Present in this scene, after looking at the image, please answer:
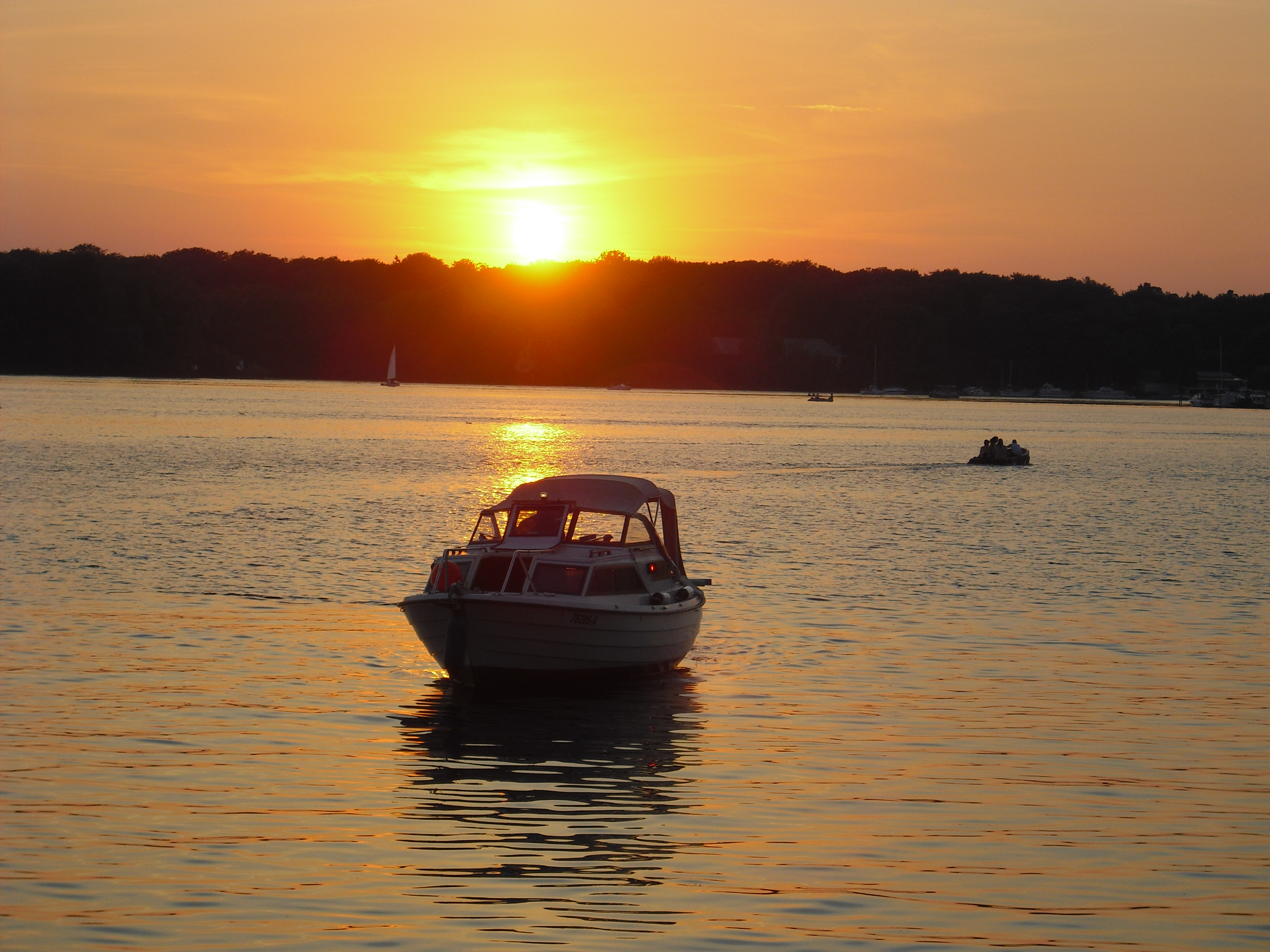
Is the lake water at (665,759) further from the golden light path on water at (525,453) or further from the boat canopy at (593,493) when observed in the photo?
the golden light path on water at (525,453)

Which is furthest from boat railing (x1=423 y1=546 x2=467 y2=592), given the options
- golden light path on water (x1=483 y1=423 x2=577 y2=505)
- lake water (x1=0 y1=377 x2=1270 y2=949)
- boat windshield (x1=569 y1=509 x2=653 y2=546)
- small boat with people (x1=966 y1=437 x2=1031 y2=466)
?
small boat with people (x1=966 y1=437 x2=1031 y2=466)

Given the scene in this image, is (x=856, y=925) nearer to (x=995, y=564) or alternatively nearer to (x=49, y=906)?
(x=49, y=906)

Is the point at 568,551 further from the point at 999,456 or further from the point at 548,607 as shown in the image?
the point at 999,456

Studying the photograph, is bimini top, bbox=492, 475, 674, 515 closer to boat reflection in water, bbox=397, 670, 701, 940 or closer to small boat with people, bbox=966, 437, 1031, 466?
boat reflection in water, bbox=397, 670, 701, 940

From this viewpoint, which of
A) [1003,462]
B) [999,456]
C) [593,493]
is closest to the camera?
[593,493]

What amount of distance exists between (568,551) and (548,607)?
1738mm

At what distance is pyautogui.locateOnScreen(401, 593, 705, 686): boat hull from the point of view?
23.9 m

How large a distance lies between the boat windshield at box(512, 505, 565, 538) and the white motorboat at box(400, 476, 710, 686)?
0.02m

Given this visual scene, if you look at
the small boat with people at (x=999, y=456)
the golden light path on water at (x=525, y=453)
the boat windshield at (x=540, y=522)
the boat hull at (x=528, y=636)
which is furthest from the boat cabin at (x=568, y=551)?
the small boat with people at (x=999, y=456)

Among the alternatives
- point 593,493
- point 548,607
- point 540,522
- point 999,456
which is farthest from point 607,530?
point 999,456

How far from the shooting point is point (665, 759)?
2047 centimetres

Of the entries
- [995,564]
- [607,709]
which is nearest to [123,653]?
[607,709]

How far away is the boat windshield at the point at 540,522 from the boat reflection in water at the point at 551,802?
3.17m

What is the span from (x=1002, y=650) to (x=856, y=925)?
56.9 feet
